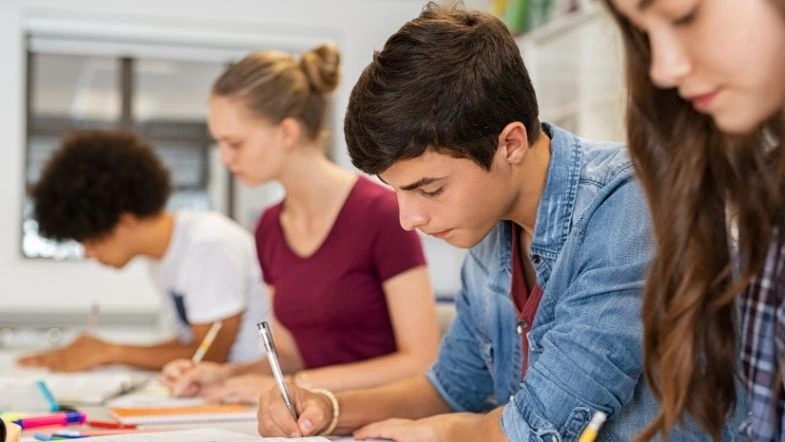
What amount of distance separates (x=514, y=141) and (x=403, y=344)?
0.74 metres

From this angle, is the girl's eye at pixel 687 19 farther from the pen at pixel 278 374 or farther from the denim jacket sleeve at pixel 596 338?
the pen at pixel 278 374

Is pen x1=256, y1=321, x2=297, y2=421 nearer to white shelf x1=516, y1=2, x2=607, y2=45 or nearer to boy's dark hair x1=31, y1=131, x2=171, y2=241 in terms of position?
boy's dark hair x1=31, y1=131, x2=171, y2=241

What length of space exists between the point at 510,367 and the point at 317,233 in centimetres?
67

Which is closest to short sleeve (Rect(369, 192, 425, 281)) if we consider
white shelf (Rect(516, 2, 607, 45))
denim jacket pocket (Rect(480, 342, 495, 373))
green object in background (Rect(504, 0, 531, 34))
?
denim jacket pocket (Rect(480, 342, 495, 373))

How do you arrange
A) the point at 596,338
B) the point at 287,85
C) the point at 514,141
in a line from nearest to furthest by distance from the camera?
the point at 596,338
the point at 514,141
the point at 287,85

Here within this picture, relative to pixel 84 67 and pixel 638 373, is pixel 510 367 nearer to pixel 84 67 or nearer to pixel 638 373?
pixel 638 373

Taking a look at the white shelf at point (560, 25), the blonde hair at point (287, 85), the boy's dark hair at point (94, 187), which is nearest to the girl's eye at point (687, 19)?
the blonde hair at point (287, 85)

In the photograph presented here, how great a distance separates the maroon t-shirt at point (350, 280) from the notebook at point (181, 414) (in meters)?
0.29

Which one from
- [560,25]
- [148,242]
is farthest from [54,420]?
[560,25]

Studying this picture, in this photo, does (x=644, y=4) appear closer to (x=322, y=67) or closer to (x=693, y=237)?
(x=693, y=237)

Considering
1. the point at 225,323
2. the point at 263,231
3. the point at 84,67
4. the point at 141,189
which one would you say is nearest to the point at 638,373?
the point at 263,231

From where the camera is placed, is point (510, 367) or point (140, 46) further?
point (140, 46)

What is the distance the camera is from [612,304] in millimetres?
1099

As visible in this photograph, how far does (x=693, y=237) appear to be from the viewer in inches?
34.2
